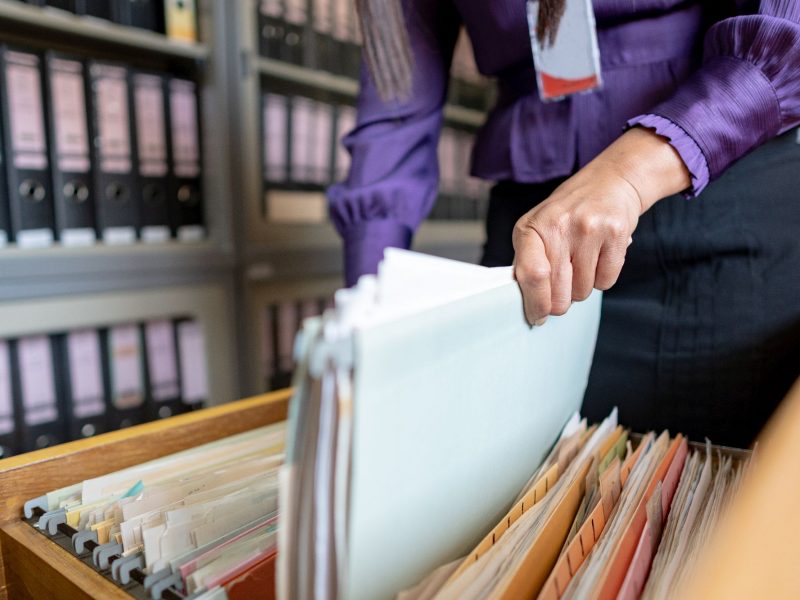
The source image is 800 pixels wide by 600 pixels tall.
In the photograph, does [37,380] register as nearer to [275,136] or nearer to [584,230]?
[275,136]

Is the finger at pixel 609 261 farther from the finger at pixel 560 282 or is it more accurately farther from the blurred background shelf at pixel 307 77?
the blurred background shelf at pixel 307 77

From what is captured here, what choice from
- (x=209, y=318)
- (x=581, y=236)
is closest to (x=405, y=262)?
(x=581, y=236)

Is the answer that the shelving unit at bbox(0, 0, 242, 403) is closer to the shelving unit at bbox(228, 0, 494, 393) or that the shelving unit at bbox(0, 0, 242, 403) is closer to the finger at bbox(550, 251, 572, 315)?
the shelving unit at bbox(228, 0, 494, 393)

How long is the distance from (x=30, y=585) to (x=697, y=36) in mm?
773

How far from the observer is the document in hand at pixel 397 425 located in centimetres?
29

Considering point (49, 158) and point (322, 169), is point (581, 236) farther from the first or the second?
point (322, 169)

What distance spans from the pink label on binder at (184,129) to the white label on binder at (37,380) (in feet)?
1.70

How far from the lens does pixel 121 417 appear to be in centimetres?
153

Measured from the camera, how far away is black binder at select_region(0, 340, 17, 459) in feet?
4.41

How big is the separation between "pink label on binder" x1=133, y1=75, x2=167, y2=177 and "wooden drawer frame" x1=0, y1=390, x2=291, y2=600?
97 centimetres

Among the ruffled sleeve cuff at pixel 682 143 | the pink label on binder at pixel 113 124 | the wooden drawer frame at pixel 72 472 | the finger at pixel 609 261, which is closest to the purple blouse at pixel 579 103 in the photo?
the ruffled sleeve cuff at pixel 682 143

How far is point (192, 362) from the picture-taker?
5.36 feet

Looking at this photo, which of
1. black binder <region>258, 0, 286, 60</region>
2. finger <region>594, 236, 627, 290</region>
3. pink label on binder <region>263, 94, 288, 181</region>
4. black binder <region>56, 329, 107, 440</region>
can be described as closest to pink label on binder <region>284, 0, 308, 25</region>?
black binder <region>258, 0, 286, 60</region>

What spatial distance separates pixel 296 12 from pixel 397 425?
5.58 feet
